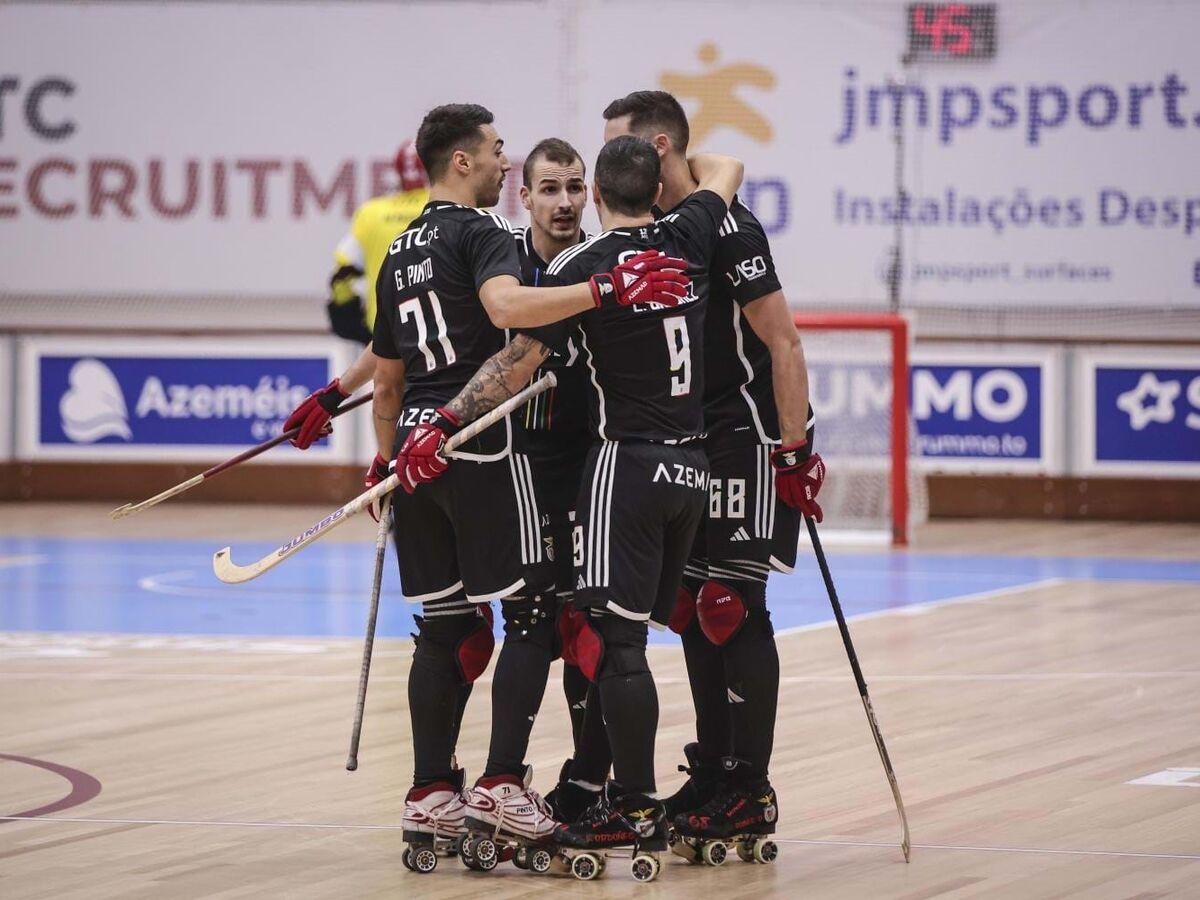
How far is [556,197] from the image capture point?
6047 mm

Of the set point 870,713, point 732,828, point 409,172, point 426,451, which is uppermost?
point 409,172

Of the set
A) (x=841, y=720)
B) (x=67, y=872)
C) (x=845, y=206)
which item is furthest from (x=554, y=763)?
(x=845, y=206)

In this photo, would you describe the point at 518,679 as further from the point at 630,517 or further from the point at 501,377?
the point at 501,377

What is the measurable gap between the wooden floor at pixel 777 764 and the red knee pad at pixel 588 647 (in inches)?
23.6

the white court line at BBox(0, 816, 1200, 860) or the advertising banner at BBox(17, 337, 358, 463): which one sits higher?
the advertising banner at BBox(17, 337, 358, 463)

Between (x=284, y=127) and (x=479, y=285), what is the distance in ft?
42.0

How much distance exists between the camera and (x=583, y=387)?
620cm

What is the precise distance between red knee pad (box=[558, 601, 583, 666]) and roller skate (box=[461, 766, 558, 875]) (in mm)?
410

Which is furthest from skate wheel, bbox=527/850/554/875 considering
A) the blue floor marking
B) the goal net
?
the goal net

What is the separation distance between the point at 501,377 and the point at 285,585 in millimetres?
7486

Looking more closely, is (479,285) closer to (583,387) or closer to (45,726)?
(583,387)

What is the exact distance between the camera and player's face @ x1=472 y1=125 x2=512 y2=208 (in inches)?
239

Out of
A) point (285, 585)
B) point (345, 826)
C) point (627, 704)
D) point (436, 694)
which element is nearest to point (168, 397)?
point (285, 585)

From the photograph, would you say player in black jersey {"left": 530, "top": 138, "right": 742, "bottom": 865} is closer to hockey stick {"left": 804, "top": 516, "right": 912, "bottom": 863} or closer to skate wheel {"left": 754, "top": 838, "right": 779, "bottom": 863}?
skate wheel {"left": 754, "top": 838, "right": 779, "bottom": 863}
